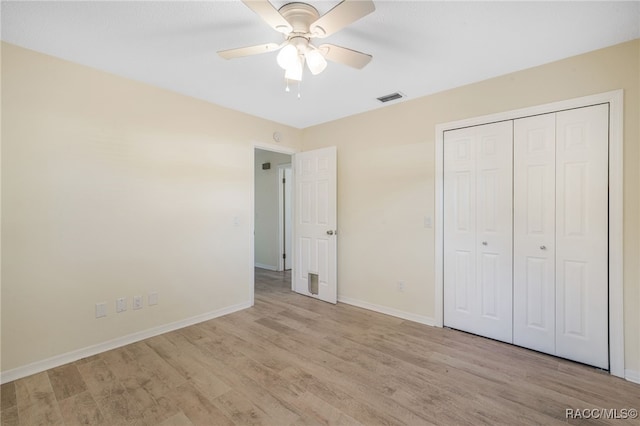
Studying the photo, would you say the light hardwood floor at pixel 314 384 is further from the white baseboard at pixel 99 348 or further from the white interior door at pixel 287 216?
the white interior door at pixel 287 216

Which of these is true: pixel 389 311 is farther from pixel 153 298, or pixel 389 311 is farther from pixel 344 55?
pixel 344 55

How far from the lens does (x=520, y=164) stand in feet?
8.24

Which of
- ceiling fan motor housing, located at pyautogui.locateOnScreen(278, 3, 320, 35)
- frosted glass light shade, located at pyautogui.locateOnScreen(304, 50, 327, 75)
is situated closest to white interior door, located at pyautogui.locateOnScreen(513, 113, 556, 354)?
frosted glass light shade, located at pyautogui.locateOnScreen(304, 50, 327, 75)

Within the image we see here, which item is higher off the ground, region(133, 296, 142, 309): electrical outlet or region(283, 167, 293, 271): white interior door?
region(283, 167, 293, 271): white interior door

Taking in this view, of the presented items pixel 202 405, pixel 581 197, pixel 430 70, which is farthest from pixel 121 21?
pixel 581 197

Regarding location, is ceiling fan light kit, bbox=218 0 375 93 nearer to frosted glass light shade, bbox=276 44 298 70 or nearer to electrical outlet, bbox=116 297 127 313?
frosted glass light shade, bbox=276 44 298 70

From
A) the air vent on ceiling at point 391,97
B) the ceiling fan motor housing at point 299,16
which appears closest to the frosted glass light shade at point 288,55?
the ceiling fan motor housing at point 299,16

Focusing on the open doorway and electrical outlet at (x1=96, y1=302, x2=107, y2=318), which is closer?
electrical outlet at (x1=96, y1=302, x2=107, y2=318)

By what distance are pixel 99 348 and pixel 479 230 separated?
144 inches

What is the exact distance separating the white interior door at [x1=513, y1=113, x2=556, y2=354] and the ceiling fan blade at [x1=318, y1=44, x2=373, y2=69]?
166 cm

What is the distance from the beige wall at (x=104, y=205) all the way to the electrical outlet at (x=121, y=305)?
45 mm

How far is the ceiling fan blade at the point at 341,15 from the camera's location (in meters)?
1.36

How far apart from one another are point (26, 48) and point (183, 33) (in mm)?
1279

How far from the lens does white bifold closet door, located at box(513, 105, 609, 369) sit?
2184mm
